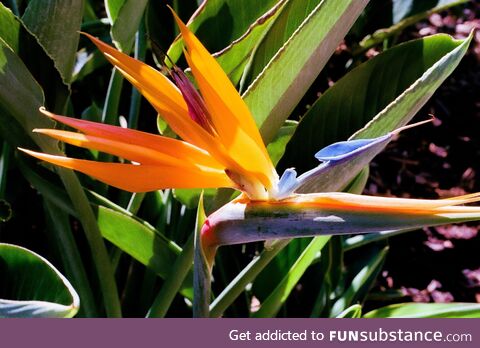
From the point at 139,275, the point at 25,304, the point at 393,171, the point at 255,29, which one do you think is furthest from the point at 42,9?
the point at 393,171

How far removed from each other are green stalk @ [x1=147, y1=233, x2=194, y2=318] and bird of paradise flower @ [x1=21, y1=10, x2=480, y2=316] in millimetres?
252

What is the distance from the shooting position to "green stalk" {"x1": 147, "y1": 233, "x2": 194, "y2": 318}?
780mm

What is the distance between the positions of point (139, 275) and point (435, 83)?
616mm

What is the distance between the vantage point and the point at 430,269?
1324mm

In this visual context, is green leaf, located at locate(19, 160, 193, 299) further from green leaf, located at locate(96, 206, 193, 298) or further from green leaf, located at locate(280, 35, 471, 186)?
green leaf, located at locate(280, 35, 471, 186)

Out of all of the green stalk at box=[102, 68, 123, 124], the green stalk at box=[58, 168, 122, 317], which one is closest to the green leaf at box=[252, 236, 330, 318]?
the green stalk at box=[58, 168, 122, 317]

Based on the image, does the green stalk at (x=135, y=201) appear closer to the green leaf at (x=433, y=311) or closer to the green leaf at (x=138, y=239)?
the green leaf at (x=138, y=239)

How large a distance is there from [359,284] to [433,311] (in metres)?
0.18

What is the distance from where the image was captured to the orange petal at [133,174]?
48 cm

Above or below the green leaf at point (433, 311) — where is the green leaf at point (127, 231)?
above

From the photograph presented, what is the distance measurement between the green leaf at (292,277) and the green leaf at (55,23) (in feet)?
1.29

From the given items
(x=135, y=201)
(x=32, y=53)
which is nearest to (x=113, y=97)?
(x=135, y=201)

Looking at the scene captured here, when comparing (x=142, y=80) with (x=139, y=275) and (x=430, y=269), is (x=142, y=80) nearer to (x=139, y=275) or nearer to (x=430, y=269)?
(x=139, y=275)

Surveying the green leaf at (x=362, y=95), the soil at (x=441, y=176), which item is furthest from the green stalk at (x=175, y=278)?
the soil at (x=441, y=176)
